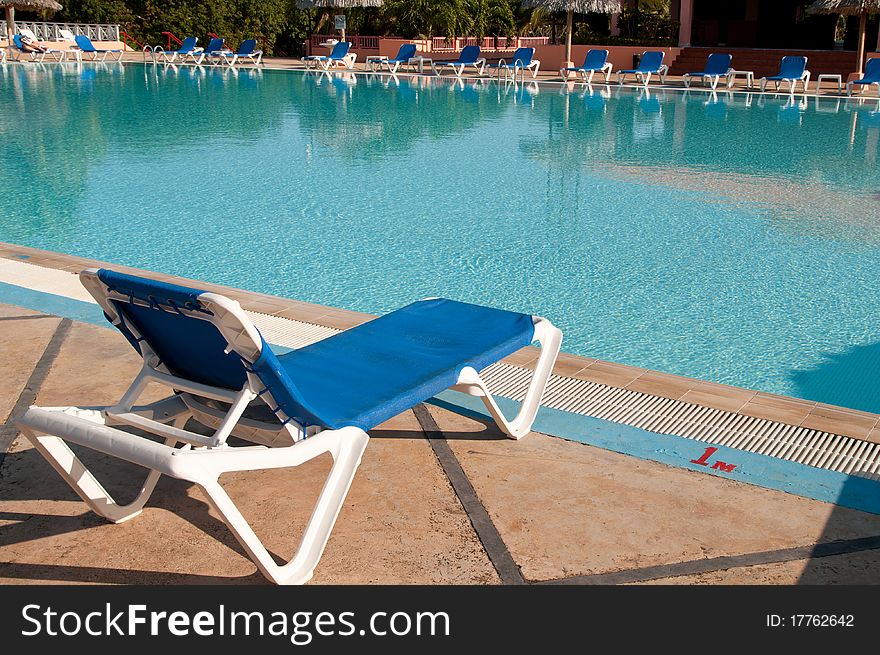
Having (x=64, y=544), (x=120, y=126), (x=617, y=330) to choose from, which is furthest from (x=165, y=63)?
(x=64, y=544)

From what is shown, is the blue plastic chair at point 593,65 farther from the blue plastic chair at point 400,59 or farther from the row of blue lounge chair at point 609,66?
the blue plastic chair at point 400,59

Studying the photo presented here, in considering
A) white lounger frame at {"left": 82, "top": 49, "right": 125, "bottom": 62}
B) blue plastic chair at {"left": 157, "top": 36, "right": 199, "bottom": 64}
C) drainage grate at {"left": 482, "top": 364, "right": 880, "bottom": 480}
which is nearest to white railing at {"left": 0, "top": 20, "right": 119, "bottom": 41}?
white lounger frame at {"left": 82, "top": 49, "right": 125, "bottom": 62}

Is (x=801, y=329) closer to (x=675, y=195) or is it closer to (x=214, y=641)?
(x=675, y=195)

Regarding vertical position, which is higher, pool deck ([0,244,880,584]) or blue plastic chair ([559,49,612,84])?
blue plastic chair ([559,49,612,84])

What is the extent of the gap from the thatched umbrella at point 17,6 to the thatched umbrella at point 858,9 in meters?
24.2

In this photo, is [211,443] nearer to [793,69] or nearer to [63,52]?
[793,69]

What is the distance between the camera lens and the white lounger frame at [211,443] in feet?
7.64

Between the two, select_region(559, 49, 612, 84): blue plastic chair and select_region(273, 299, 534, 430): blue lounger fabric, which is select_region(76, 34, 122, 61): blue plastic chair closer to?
select_region(559, 49, 612, 84): blue plastic chair

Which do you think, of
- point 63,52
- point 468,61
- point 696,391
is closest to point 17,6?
point 63,52

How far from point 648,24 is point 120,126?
20541mm

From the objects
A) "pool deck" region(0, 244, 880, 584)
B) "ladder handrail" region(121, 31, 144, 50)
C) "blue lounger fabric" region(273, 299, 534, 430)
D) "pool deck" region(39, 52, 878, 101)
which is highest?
"ladder handrail" region(121, 31, 144, 50)

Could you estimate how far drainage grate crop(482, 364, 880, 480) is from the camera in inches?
135

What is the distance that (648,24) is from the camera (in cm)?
3038

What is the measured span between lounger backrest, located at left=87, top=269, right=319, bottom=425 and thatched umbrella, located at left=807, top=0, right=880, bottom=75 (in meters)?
22.7
